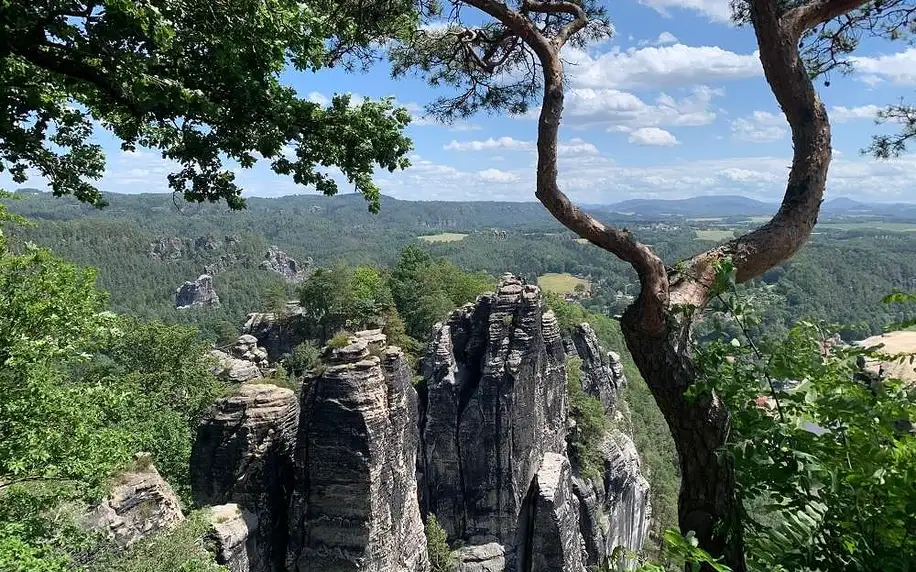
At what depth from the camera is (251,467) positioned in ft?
43.0

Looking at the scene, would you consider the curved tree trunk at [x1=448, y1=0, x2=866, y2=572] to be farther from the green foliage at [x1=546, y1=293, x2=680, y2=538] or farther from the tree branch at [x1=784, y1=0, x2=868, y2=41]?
the green foliage at [x1=546, y1=293, x2=680, y2=538]

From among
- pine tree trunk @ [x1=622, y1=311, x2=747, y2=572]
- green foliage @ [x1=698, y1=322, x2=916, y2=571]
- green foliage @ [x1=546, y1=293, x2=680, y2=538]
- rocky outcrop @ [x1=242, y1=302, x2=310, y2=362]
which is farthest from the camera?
green foliage @ [x1=546, y1=293, x2=680, y2=538]

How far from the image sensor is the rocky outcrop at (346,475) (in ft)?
42.6

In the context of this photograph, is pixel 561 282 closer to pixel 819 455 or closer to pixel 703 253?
pixel 703 253

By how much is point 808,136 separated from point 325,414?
1141cm

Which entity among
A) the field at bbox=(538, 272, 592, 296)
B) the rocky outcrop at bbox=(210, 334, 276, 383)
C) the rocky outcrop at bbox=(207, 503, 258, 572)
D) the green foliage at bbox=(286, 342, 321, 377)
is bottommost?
the field at bbox=(538, 272, 592, 296)

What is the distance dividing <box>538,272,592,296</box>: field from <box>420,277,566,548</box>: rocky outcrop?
131125mm

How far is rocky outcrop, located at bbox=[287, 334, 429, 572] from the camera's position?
12984 mm

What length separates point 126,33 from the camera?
192 inches

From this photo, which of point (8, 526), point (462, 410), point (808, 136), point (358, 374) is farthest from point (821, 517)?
point (462, 410)

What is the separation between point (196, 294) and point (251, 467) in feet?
490

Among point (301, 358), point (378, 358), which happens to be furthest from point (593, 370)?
point (378, 358)

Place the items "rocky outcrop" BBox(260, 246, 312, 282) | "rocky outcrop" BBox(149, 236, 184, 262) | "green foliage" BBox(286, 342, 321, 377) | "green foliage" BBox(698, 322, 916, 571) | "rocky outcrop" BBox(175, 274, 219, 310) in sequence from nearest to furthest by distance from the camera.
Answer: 1. "green foliage" BBox(698, 322, 916, 571)
2. "green foliage" BBox(286, 342, 321, 377)
3. "rocky outcrop" BBox(175, 274, 219, 310)
4. "rocky outcrop" BBox(260, 246, 312, 282)
5. "rocky outcrop" BBox(149, 236, 184, 262)

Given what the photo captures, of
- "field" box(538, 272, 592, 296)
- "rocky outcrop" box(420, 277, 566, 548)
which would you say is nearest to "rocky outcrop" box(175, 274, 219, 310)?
"field" box(538, 272, 592, 296)
